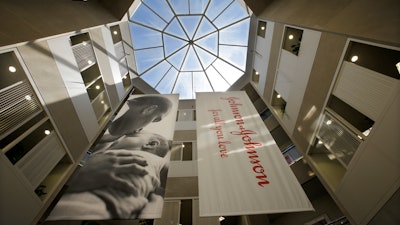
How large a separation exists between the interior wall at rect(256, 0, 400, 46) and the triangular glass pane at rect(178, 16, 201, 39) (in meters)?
8.21

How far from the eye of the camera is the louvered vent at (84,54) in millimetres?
10408

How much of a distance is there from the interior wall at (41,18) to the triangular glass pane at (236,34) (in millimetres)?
9852

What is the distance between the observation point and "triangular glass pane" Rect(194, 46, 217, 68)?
18.2 metres

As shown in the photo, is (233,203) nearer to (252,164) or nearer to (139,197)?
(252,164)

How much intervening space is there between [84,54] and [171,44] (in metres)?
8.30

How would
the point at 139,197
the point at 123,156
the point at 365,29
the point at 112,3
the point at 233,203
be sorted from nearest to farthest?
the point at 233,203 < the point at 139,197 < the point at 365,29 < the point at 123,156 < the point at 112,3

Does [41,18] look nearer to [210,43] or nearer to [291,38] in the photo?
[210,43]

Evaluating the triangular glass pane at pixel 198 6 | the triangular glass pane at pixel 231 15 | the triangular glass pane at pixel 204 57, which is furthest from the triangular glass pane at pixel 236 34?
the triangular glass pane at pixel 198 6

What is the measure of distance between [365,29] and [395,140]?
3.42 meters

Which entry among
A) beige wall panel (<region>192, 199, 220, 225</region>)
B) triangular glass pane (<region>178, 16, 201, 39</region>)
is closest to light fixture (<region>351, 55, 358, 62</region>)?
beige wall panel (<region>192, 199, 220, 225</region>)

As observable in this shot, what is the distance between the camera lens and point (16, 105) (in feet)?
22.6

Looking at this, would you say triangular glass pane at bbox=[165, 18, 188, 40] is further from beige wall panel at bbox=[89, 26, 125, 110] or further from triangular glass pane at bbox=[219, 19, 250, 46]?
beige wall panel at bbox=[89, 26, 125, 110]

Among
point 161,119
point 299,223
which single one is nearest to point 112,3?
point 161,119

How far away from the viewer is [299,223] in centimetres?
1220
